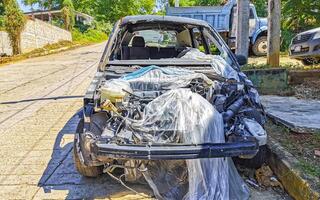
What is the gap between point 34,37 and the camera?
2236 centimetres

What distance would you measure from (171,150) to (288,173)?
4.12 feet

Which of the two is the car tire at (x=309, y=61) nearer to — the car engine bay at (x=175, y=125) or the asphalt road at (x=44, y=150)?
the asphalt road at (x=44, y=150)

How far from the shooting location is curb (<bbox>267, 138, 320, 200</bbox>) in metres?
2.83

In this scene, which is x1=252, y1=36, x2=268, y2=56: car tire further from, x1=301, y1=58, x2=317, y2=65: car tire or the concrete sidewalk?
the concrete sidewalk

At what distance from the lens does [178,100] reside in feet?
9.93

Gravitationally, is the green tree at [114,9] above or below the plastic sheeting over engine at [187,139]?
above

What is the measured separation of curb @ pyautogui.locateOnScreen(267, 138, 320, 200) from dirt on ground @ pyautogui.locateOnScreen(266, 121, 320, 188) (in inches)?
2.7

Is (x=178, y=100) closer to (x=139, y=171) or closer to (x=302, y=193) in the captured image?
(x=139, y=171)

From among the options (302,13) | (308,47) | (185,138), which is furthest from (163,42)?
(302,13)

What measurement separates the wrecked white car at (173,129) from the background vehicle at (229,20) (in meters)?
11.2

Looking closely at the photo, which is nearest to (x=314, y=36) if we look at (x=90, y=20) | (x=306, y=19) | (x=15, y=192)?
(x=306, y=19)

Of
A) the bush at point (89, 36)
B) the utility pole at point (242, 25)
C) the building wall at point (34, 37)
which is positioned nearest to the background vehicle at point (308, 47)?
the utility pole at point (242, 25)

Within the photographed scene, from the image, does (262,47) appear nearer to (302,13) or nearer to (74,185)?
(302,13)

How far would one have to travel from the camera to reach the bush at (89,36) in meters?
35.7
